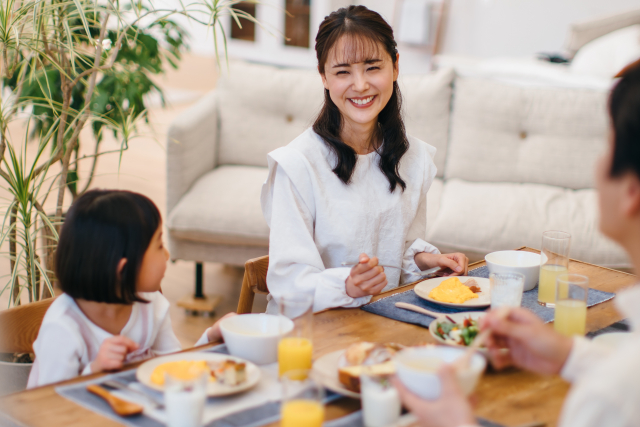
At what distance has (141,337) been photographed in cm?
125

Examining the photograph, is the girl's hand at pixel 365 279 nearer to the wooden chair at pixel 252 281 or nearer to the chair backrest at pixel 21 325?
the wooden chair at pixel 252 281

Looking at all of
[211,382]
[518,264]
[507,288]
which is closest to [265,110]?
[518,264]

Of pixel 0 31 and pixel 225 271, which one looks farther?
pixel 225 271

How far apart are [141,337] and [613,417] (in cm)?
86

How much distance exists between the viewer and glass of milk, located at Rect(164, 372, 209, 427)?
33.4 inches

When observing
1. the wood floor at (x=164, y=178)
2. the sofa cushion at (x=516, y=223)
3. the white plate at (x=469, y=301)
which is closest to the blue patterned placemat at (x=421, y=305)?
the white plate at (x=469, y=301)

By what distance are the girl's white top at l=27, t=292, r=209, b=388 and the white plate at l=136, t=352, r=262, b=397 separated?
0.13 metres

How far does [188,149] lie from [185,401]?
2246 millimetres

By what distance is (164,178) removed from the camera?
16.6ft

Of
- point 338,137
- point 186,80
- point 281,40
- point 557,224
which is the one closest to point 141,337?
point 338,137

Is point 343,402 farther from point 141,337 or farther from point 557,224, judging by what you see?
point 557,224

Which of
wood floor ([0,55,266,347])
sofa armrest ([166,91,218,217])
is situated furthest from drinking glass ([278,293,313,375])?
sofa armrest ([166,91,218,217])

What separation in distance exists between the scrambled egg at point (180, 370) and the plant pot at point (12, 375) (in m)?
0.75

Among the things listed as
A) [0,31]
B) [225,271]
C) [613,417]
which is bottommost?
[225,271]
